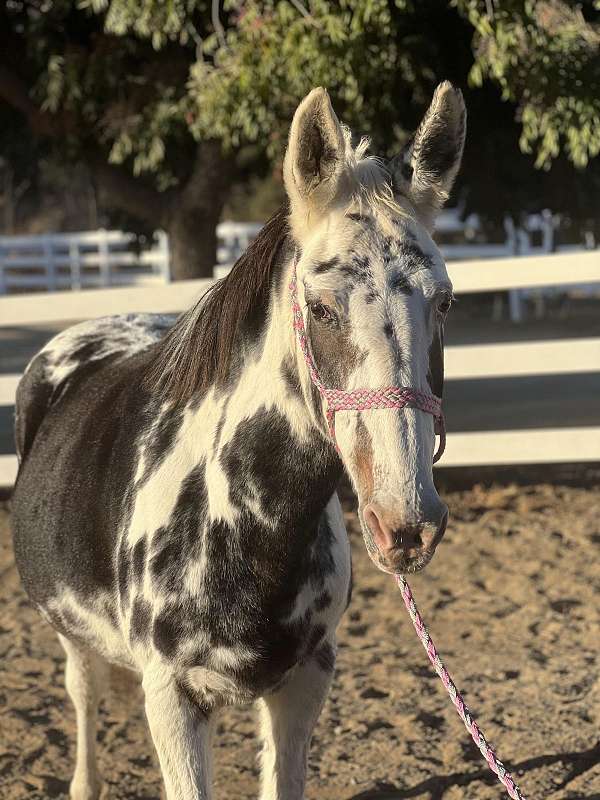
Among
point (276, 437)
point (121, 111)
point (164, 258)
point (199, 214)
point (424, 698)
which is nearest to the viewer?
point (276, 437)

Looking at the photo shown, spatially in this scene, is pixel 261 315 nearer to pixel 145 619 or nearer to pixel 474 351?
pixel 145 619

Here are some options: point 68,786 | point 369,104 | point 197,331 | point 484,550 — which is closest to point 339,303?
point 197,331

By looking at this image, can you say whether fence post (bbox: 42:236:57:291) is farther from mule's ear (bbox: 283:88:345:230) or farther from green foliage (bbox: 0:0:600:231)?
mule's ear (bbox: 283:88:345:230)

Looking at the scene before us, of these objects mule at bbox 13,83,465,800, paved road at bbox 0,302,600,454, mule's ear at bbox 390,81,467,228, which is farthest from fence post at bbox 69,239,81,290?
mule's ear at bbox 390,81,467,228

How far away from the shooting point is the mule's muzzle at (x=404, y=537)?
186 cm

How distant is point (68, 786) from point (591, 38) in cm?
473

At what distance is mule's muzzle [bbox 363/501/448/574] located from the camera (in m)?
1.86

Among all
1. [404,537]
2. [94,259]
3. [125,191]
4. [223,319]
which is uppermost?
[223,319]

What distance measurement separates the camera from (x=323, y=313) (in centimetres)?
206

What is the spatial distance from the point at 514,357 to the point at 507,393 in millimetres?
5016

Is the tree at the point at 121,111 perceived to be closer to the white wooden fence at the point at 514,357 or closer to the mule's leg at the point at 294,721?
the white wooden fence at the point at 514,357

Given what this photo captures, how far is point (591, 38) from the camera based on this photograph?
5793mm

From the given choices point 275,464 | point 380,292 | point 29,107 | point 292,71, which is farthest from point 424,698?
point 29,107

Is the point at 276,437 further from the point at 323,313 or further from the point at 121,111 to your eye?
the point at 121,111
